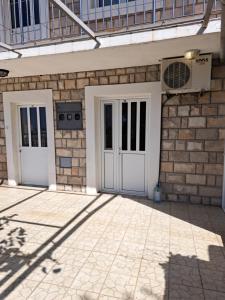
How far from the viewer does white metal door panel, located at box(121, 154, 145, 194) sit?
4496 mm

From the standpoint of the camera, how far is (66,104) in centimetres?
462

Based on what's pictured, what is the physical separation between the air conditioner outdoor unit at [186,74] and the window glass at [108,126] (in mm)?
1301

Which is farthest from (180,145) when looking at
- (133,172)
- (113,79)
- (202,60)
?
(113,79)

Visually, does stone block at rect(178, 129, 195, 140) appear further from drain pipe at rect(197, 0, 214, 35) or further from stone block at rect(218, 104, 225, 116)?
drain pipe at rect(197, 0, 214, 35)

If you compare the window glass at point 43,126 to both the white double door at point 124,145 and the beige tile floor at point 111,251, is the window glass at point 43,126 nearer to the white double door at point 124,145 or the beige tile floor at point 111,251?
the white double door at point 124,145

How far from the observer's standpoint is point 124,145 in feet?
15.0

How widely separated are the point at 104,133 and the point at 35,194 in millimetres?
2004

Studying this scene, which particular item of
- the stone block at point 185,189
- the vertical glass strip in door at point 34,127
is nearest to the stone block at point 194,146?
the stone block at point 185,189

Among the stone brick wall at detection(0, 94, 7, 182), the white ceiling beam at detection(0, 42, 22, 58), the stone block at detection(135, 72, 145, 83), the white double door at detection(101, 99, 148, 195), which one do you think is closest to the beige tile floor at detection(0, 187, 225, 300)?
the white double door at detection(101, 99, 148, 195)

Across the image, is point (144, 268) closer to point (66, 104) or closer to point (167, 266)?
point (167, 266)

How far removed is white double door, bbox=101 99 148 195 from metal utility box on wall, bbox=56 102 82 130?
0.51 meters

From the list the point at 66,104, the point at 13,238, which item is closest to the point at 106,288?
the point at 13,238

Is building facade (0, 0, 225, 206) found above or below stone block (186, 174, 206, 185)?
above

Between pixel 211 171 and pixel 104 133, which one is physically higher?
pixel 104 133
